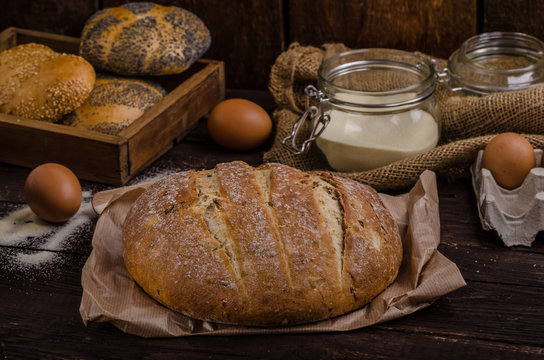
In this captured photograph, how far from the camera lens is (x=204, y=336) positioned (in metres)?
1.20

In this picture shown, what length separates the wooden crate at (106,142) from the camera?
1.76 meters

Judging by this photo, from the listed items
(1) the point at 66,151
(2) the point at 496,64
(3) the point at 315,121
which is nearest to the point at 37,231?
(1) the point at 66,151

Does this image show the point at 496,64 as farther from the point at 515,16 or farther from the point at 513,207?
the point at 513,207

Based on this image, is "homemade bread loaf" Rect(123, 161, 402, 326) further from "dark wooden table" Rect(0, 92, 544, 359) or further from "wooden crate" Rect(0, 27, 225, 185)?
"wooden crate" Rect(0, 27, 225, 185)

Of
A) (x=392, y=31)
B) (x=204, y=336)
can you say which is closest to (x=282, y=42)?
(x=392, y=31)

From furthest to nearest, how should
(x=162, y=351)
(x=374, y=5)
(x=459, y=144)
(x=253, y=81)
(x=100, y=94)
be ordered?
1. (x=253, y=81)
2. (x=374, y=5)
3. (x=100, y=94)
4. (x=459, y=144)
5. (x=162, y=351)

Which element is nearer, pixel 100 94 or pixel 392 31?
pixel 100 94

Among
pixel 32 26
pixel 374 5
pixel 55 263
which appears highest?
pixel 374 5

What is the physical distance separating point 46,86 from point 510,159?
Result: 1.27m

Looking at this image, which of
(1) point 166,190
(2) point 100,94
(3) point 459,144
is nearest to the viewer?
(1) point 166,190

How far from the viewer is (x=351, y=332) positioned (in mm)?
1208

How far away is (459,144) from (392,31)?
2.11 ft

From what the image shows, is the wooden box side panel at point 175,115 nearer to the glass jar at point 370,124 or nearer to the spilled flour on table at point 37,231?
the spilled flour on table at point 37,231

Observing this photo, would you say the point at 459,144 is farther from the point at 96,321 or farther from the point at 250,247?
the point at 96,321
